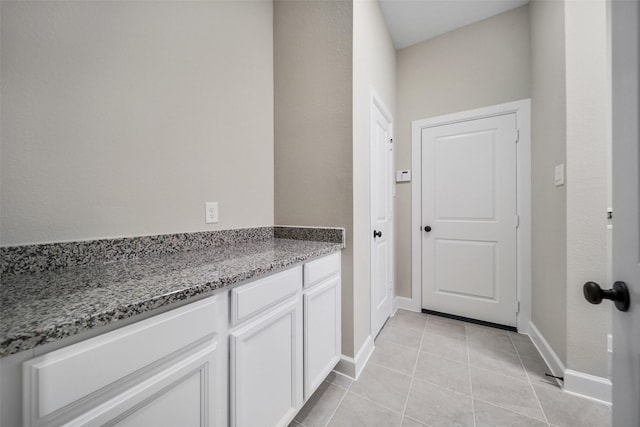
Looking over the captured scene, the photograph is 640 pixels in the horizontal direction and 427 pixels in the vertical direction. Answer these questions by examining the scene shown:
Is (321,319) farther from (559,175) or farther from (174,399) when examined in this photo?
(559,175)

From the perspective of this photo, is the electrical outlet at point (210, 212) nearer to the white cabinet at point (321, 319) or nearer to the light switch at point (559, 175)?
the white cabinet at point (321, 319)

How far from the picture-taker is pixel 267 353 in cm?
97

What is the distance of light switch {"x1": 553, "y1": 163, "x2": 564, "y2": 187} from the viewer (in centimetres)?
147

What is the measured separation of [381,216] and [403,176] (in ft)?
2.44

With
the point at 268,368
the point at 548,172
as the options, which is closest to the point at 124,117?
the point at 268,368

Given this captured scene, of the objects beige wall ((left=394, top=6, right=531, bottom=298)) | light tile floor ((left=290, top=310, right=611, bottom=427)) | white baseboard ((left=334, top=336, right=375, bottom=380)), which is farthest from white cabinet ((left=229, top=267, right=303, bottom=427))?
beige wall ((left=394, top=6, right=531, bottom=298))

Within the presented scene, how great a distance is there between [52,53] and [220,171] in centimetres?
76

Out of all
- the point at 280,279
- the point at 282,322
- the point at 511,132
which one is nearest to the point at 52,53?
the point at 280,279

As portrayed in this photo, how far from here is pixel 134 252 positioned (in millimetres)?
1065

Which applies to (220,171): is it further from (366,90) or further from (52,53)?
(366,90)

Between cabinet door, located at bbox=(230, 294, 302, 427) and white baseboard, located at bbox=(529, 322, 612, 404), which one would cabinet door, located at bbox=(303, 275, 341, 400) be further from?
white baseboard, located at bbox=(529, 322, 612, 404)

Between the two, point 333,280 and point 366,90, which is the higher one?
point 366,90

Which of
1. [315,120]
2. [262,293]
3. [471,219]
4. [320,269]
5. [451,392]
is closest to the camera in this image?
[262,293]

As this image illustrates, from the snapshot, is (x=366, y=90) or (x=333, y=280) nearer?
(x=333, y=280)
